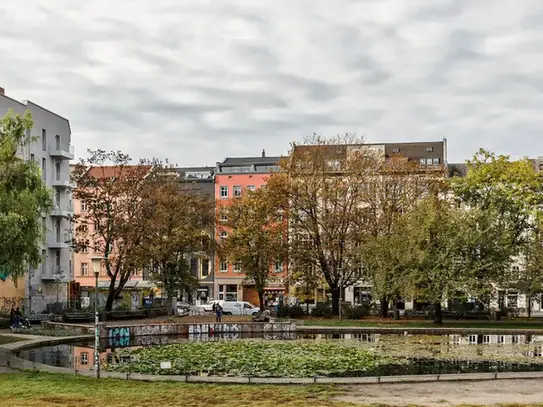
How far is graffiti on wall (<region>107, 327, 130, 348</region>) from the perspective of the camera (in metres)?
42.6

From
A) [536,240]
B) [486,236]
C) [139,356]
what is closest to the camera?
[139,356]

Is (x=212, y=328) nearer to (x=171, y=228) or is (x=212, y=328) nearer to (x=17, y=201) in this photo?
(x=171, y=228)

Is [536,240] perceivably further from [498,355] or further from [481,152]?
[498,355]

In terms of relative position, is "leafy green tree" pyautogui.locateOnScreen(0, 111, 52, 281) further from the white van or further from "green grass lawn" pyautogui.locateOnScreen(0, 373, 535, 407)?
the white van

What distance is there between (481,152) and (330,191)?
13.3 meters

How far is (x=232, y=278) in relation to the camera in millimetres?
98125

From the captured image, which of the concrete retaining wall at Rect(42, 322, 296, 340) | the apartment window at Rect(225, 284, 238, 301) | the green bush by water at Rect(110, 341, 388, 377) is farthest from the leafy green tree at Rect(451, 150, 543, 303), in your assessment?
the apartment window at Rect(225, 284, 238, 301)

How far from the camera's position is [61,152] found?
7431 centimetres

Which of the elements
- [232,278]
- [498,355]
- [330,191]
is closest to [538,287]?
[330,191]

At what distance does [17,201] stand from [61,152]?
4282cm

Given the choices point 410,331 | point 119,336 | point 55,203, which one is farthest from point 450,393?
point 55,203

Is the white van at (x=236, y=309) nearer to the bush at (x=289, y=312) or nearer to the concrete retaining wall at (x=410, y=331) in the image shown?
the bush at (x=289, y=312)

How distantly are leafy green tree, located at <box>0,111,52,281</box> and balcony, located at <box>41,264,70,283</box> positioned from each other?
36.8 m

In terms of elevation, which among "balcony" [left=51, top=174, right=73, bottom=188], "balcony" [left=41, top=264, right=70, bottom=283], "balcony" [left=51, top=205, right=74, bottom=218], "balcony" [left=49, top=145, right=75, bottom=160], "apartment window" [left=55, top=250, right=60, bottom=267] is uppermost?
"balcony" [left=49, top=145, right=75, bottom=160]
